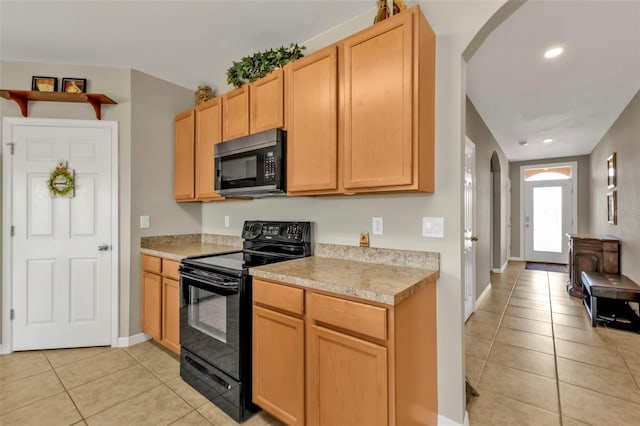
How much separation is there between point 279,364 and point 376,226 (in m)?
1.05

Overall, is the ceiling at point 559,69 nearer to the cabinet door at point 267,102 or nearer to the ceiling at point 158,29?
the ceiling at point 158,29

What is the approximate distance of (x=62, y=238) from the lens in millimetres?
2852

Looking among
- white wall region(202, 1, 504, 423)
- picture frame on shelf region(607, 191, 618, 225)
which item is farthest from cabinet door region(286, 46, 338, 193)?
picture frame on shelf region(607, 191, 618, 225)

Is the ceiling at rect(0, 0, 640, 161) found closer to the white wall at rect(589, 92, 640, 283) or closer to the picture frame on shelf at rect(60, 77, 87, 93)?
the picture frame on shelf at rect(60, 77, 87, 93)

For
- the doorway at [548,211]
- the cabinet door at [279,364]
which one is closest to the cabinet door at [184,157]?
the cabinet door at [279,364]

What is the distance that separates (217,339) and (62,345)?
197 cm

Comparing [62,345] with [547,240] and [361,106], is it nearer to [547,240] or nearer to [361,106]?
[361,106]

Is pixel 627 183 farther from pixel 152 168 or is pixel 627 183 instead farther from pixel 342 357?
pixel 152 168

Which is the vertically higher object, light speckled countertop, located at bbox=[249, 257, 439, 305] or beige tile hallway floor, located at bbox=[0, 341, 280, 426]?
light speckled countertop, located at bbox=[249, 257, 439, 305]

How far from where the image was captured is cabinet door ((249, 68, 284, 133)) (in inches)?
85.9

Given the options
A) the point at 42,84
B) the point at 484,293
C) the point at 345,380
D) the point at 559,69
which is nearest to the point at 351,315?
the point at 345,380

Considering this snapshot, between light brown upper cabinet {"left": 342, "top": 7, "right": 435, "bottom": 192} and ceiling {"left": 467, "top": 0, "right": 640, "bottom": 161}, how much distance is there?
1126mm

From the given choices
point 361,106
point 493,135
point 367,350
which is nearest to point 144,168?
point 361,106

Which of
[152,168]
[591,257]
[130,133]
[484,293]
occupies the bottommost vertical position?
[484,293]
